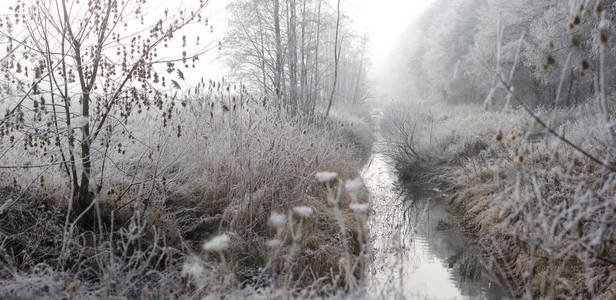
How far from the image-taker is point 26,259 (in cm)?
309

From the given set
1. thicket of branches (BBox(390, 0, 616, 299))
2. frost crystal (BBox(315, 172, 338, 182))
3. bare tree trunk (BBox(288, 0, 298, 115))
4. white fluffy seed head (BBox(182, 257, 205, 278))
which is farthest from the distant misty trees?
→ bare tree trunk (BBox(288, 0, 298, 115))

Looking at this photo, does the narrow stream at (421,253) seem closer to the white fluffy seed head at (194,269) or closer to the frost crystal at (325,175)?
the frost crystal at (325,175)

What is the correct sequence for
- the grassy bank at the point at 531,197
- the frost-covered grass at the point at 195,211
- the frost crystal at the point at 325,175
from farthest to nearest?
the frost-covered grass at the point at 195,211, the frost crystal at the point at 325,175, the grassy bank at the point at 531,197

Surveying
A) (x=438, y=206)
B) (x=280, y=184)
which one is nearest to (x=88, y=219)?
(x=280, y=184)

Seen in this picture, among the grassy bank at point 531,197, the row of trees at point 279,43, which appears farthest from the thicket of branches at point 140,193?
the row of trees at point 279,43

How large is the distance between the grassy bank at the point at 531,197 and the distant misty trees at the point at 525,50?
1.78 ft

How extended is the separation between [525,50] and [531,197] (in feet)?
31.9

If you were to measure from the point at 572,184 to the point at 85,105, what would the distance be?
4820mm

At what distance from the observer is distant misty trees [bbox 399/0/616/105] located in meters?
2.54

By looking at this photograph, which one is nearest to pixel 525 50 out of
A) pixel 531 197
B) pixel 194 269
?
pixel 531 197

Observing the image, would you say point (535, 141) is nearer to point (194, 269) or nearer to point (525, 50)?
point (525, 50)

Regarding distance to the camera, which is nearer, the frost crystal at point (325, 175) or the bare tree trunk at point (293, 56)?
the frost crystal at point (325, 175)

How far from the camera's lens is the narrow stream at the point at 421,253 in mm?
4141

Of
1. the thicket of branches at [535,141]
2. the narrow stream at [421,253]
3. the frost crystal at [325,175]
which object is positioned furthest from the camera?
the narrow stream at [421,253]
